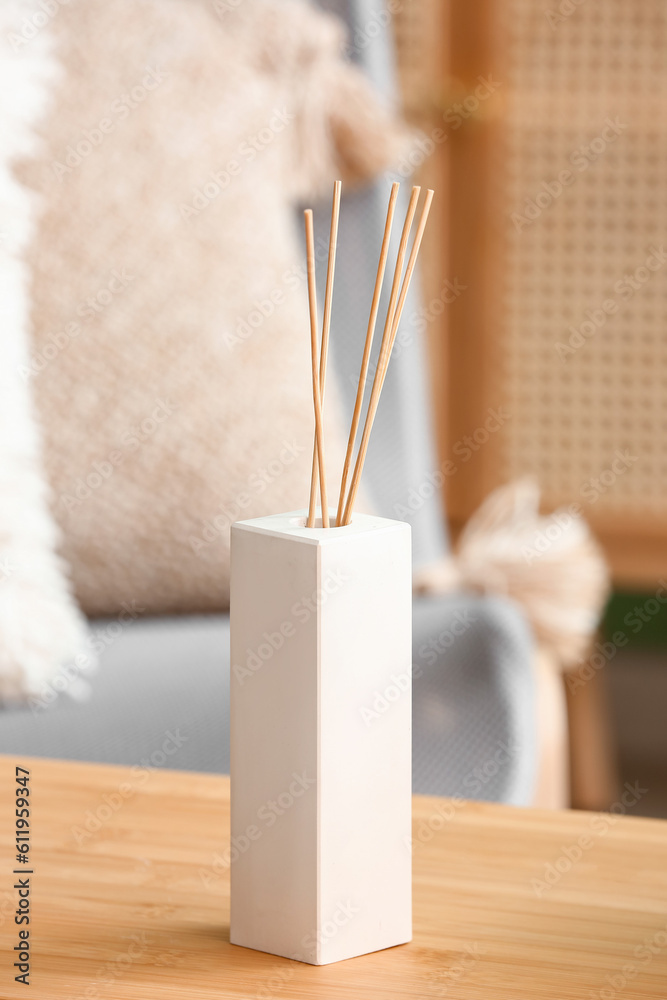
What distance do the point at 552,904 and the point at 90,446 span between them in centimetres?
57

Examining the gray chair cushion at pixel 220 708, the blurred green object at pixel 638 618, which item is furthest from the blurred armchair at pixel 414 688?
the blurred green object at pixel 638 618

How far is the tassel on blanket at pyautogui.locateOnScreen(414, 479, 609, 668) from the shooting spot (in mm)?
1036

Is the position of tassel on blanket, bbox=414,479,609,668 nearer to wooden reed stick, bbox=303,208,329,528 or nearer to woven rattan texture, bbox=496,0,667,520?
wooden reed stick, bbox=303,208,329,528

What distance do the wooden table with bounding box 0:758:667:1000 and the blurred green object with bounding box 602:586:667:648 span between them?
1.60m

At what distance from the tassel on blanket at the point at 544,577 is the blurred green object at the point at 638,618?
107cm

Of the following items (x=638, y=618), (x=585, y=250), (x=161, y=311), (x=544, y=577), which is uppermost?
(x=585, y=250)

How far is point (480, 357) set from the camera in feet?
6.52

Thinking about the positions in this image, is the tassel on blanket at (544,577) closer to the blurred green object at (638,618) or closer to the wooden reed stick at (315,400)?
the wooden reed stick at (315,400)

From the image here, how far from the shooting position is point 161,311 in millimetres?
941

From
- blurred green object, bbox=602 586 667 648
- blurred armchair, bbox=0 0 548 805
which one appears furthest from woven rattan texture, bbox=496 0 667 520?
blurred armchair, bbox=0 0 548 805

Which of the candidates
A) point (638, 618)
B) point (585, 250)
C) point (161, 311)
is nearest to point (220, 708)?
point (161, 311)

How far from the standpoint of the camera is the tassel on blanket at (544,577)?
104 centimetres

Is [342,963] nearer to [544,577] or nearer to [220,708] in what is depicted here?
[220,708]

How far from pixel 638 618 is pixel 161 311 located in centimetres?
143
